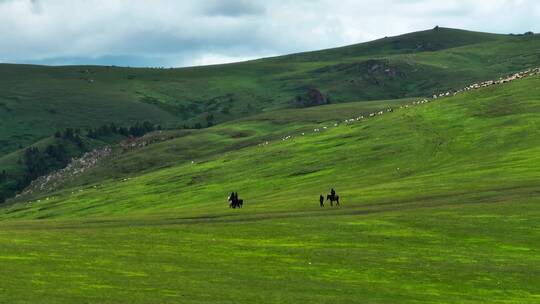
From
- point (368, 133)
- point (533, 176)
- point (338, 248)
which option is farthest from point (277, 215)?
point (368, 133)

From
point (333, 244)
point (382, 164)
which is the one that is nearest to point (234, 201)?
point (333, 244)

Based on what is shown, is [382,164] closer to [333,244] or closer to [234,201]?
[234,201]

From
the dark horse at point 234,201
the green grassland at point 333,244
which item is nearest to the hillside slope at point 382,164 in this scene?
the green grassland at point 333,244

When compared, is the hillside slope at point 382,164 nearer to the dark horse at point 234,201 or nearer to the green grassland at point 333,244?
the green grassland at point 333,244

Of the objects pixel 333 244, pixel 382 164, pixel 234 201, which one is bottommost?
pixel 333 244

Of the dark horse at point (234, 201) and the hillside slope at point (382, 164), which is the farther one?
the hillside slope at point (382, 164)

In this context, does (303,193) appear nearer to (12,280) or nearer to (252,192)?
(252,192)

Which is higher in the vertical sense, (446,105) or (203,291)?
(446,105)

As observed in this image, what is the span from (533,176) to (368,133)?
78245 millimetres

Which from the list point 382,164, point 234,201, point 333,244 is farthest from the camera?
point 382,164

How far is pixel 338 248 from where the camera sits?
63.0 meters

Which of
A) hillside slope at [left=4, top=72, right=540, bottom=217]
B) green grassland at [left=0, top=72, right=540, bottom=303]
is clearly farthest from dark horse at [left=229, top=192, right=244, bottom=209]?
hillside slope at [left=4, top=72, right=540, bottom=217]

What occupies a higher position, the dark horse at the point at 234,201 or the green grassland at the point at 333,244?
the dark horse at the point at 234,201

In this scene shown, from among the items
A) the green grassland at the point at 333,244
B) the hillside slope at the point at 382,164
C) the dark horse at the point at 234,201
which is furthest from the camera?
the hillside slope at the point at 382,164
